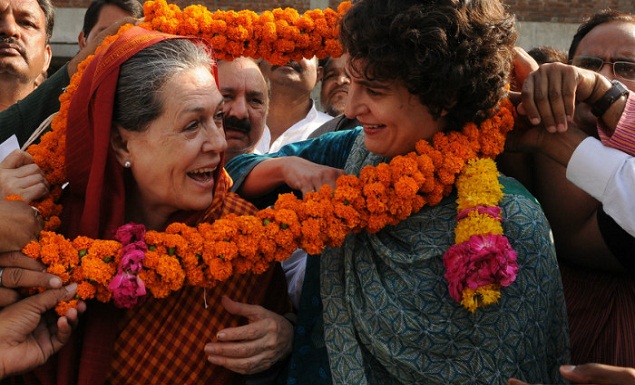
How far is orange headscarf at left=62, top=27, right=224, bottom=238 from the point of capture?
3.07 m

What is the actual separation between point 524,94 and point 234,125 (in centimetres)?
196

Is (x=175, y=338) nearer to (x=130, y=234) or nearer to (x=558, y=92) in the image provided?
(x=130, y=234)

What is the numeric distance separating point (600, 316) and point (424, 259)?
0.80m

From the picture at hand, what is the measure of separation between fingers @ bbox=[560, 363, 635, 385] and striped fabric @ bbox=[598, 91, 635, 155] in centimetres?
88

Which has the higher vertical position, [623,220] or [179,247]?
[623,220]

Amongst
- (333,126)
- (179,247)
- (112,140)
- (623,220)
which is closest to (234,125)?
(333,126)

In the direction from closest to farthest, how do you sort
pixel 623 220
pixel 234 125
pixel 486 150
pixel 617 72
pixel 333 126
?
pixel 623 220
pixel 486 150
pixel 617 72
pixel 234 125
pixel 333 126

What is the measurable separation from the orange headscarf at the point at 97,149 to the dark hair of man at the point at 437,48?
0.77 meters

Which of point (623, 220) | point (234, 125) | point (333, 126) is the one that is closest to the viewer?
point (623, 220)

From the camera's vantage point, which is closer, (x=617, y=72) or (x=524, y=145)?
(x=524, y=145)

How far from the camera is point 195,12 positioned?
12.1ft

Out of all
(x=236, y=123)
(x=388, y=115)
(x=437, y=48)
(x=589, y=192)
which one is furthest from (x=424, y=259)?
(x=236, y=123)

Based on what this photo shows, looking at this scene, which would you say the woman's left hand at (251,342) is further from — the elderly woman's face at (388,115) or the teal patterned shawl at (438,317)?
the elderly woman's face at (388,115)

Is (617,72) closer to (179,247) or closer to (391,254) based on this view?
(391,254)
